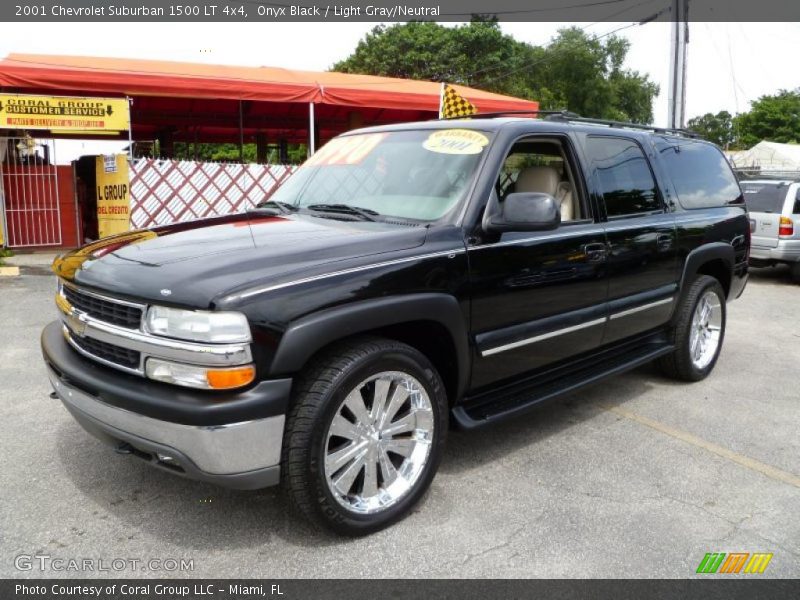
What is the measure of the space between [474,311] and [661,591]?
1.40 metres

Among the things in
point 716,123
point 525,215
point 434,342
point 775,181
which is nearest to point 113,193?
point 434,342

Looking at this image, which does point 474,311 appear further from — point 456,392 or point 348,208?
point 348,208

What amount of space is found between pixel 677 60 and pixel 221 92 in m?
12.3

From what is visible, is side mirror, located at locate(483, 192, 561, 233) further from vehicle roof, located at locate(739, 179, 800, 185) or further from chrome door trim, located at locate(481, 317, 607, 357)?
vehicle roof, located at locate(739, 179, 800, 185)

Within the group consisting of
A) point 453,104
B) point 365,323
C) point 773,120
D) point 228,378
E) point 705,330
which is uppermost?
point 773,120

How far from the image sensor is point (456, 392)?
327 cm

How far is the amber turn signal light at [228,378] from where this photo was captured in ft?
7.99

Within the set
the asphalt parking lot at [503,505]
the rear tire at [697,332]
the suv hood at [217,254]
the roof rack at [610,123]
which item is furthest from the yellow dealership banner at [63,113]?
the rear tire at [697,332]

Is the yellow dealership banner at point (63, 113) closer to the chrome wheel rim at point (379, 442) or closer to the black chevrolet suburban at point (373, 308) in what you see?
the black chevrolet suburban at point (373, 308)

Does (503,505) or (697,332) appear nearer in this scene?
(503,505)

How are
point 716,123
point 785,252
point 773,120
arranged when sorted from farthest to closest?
point 716,123, point 773,120, point 785,252

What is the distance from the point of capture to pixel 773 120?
5253 cm

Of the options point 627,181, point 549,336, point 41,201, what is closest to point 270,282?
point 549,336

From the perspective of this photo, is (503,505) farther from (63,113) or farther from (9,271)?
(63,113)
